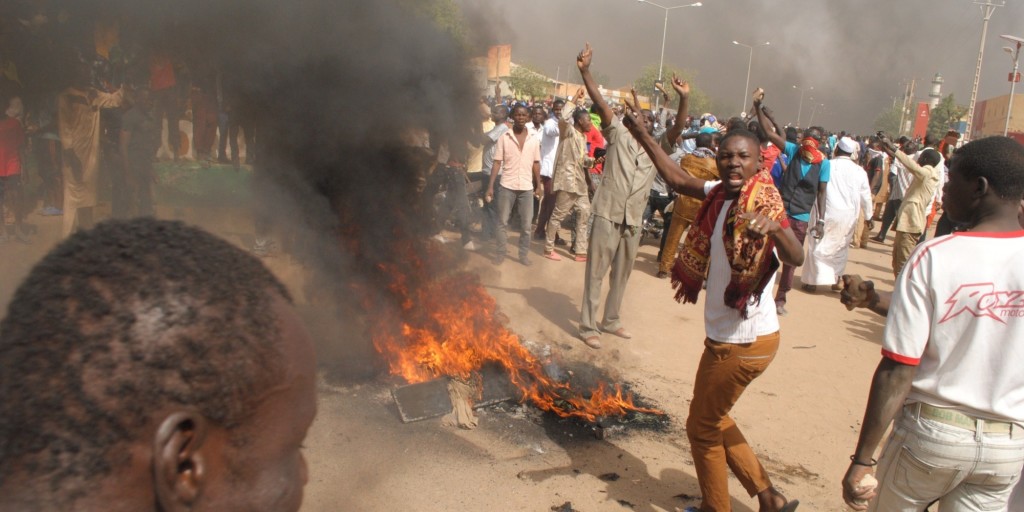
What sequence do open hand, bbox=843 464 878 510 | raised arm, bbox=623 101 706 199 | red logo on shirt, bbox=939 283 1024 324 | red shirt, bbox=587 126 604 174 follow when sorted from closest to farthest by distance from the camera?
red logo on shirt, bbox=939 283 1024 324
open hand, bbox=843 464 878 510
raised arm, bbox=623 101 706 199
red shirt, bbox=587 126 604 174

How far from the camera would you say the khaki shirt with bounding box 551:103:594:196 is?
866 centimetres

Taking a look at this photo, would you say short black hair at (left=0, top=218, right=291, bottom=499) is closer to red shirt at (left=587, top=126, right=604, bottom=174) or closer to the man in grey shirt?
the man in grey shirt

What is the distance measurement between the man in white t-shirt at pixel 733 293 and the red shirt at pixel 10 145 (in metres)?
7.25

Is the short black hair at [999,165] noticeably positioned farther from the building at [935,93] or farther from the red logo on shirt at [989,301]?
the building at [935,93]

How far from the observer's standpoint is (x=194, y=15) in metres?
4.78

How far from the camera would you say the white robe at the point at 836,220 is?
833cm

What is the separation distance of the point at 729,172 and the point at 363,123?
3240mm

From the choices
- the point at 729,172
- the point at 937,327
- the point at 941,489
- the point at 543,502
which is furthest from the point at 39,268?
the point at 543,502

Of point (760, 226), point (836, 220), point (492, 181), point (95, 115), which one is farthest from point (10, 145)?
point (836, 220)

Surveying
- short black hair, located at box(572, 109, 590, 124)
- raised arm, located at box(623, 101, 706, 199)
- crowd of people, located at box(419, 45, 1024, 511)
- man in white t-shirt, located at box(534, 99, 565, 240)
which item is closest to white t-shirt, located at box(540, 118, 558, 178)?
man in white t-shirt, located at box(534, 99, 565, 240)

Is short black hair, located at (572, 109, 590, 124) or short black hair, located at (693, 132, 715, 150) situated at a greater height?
short black hair, located at (572, 109, 590, 124)

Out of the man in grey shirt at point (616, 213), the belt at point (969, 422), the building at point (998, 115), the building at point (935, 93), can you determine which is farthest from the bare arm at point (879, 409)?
the building at point (935, 93)

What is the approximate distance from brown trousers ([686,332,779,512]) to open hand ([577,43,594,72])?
2.50 meters

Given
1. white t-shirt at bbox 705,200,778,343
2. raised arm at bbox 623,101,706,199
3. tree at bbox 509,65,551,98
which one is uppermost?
tree at bbox 509,65,551,98
